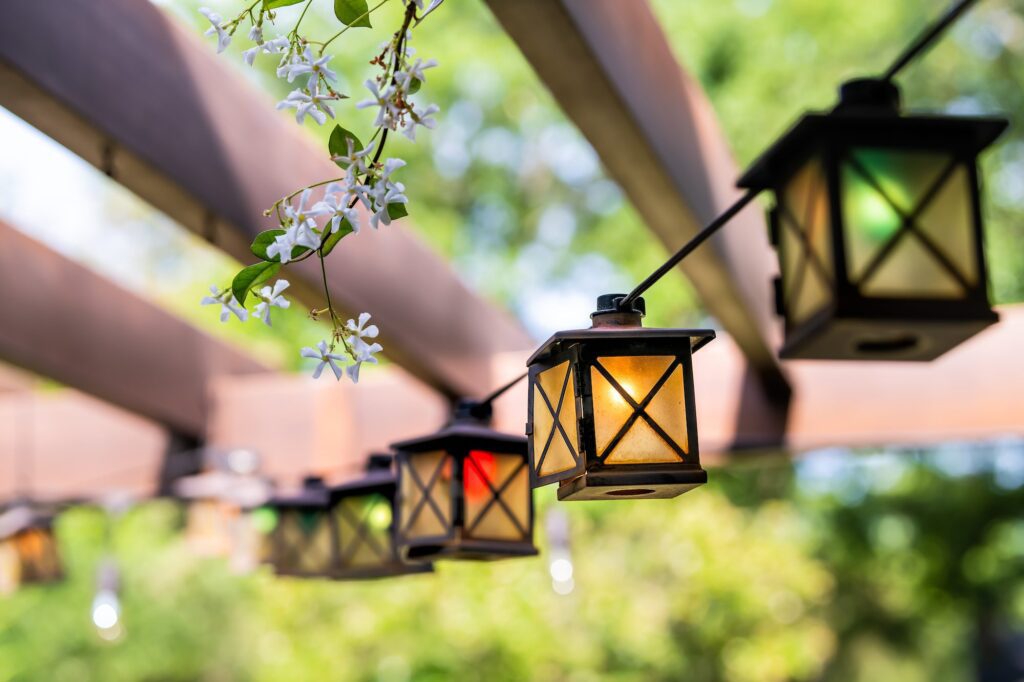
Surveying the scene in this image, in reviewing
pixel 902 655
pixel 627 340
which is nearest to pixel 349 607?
pixel 627 340

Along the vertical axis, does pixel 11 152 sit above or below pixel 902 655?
above

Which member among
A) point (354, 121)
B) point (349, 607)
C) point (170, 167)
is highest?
point (354, 121)

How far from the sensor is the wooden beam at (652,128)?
2840 millimetres

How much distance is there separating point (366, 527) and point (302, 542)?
66 cm

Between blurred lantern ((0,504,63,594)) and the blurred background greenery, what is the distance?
10.7ft

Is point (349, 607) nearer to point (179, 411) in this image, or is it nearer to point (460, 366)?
point (179, 411)

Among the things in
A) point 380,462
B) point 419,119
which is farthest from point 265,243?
point 380,462

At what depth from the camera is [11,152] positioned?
40.9ft

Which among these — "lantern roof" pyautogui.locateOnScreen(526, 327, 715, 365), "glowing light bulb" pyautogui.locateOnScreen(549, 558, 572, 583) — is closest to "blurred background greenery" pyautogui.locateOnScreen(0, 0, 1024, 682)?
"glowing light bulb" pyautogui.locateOnScreen(549, 558, 572, 583)

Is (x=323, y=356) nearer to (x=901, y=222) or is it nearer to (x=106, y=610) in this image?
(x=901, y=222)

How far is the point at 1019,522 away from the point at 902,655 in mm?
3621

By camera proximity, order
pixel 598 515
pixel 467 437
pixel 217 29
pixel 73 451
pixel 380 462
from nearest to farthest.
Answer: pixel 217 29 < pixel 467 437 < pixel 380 462 < pixel 73 451 < pixel 598 515

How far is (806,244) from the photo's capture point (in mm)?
1943

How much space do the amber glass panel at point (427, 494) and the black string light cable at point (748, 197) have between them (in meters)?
1.09
